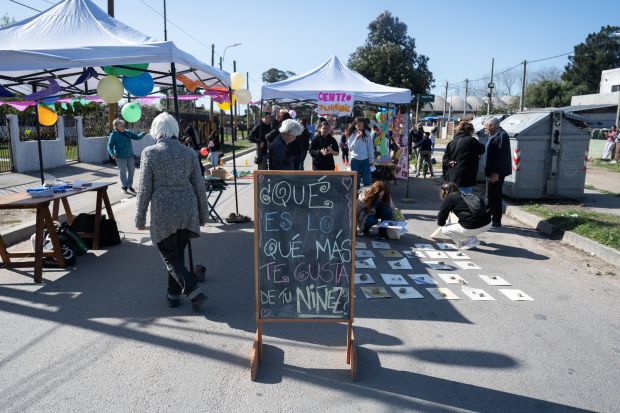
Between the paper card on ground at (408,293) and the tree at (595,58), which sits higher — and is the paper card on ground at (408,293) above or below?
below

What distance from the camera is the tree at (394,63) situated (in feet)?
113

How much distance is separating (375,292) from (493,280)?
153cm

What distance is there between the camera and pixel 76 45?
19.0 feet

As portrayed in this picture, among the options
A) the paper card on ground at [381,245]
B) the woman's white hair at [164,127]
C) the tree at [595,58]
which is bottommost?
the paper card on ground at [381,245]

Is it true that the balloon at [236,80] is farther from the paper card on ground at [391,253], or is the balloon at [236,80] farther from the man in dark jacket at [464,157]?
the paper card on ground at [391,253]

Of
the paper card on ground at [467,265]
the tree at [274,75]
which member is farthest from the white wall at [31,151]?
the tree at [274,75]

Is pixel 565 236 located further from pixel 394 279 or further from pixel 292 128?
pixel 292 128

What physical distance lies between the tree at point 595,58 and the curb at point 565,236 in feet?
191

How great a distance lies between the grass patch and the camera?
632 centimetres

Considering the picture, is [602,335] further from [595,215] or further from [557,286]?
[595,215]

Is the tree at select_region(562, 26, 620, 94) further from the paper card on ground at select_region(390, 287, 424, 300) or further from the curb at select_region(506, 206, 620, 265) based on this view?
the paper card on ground at select_region(390, 287, 424, 300)

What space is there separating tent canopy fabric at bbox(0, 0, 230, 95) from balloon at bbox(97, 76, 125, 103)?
327 millimetres

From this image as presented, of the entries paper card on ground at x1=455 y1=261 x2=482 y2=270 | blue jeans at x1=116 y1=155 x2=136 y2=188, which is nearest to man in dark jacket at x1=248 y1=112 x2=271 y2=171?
blue jeans at x1=116 y1=155 x2=136 y2=188

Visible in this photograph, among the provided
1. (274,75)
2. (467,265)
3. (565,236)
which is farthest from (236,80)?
(274,75)
